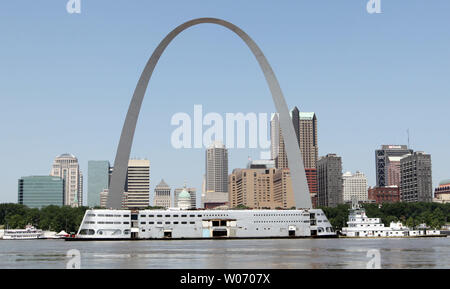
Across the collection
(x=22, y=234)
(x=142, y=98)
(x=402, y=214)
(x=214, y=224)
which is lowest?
(x=22, y=234)

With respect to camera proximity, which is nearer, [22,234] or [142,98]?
[142,98]

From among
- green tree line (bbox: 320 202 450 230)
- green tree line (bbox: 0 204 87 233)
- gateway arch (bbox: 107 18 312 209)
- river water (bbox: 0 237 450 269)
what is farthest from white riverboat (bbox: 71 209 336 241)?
green tree line (bbox: 0 204 87 233)

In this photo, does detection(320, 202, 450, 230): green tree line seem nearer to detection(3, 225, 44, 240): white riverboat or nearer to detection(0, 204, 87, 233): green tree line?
detection(0, 204, 87, 233): green tree line

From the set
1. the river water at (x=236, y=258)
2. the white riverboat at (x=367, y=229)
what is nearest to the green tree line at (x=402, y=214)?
the white riverboat at (x=367, y=229)

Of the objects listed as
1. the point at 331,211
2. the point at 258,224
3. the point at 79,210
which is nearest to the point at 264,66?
the point at 258,224

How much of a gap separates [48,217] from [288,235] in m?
92.0

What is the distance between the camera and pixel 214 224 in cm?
12031

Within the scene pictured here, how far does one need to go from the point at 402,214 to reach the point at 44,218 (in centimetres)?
10771

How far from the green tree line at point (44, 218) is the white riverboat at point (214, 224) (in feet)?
180

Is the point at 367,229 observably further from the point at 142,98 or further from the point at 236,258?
the point at 236,258

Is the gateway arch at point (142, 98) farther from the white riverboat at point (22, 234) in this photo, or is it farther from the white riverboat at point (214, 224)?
the white riverboat at point (22, 234)

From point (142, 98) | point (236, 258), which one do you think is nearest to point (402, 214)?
point (142, 98)

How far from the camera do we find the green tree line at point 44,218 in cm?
17462

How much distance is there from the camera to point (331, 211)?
6742 inches
